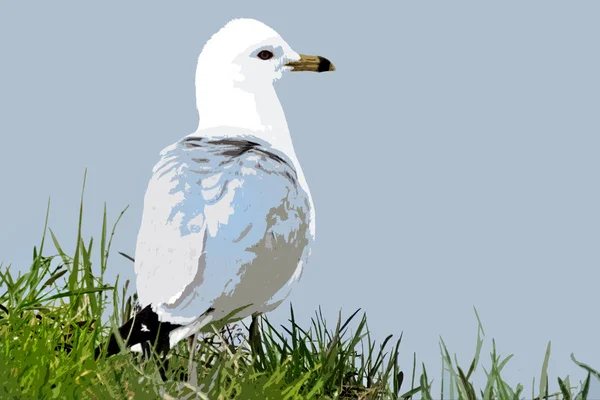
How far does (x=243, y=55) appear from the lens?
5562mm

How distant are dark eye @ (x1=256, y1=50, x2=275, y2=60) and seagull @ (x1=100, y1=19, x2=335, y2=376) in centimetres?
58

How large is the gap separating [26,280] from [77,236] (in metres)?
0.47

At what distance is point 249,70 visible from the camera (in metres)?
5.57

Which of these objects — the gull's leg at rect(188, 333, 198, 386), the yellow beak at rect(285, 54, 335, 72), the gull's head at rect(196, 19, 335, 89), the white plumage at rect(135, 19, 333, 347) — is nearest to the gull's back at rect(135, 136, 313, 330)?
the white plumage at rect(135, 19, 333, 347)

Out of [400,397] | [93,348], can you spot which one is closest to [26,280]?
[93,348]

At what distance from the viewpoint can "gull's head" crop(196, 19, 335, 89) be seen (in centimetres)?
552

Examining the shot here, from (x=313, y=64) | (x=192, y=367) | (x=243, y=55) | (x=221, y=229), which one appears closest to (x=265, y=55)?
(x=243, y=55)

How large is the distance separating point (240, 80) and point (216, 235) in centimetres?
137

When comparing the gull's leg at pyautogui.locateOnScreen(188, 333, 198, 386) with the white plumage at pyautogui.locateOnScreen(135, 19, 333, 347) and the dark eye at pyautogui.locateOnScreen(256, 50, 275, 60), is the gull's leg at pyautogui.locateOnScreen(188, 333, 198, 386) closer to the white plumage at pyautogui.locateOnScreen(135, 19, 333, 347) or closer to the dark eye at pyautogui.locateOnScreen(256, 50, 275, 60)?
the white plumage at pyautogui.locateOnScreen(135, 19, 333, 347)

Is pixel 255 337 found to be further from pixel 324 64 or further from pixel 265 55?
pixel 324 64

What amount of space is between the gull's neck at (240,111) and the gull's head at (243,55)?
31mm

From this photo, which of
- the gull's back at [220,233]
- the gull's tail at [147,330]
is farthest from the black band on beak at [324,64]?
the gull's tail at [147,330]

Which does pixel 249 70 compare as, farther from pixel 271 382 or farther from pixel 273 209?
pixel 271 382

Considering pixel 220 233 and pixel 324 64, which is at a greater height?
pixel 324 64
